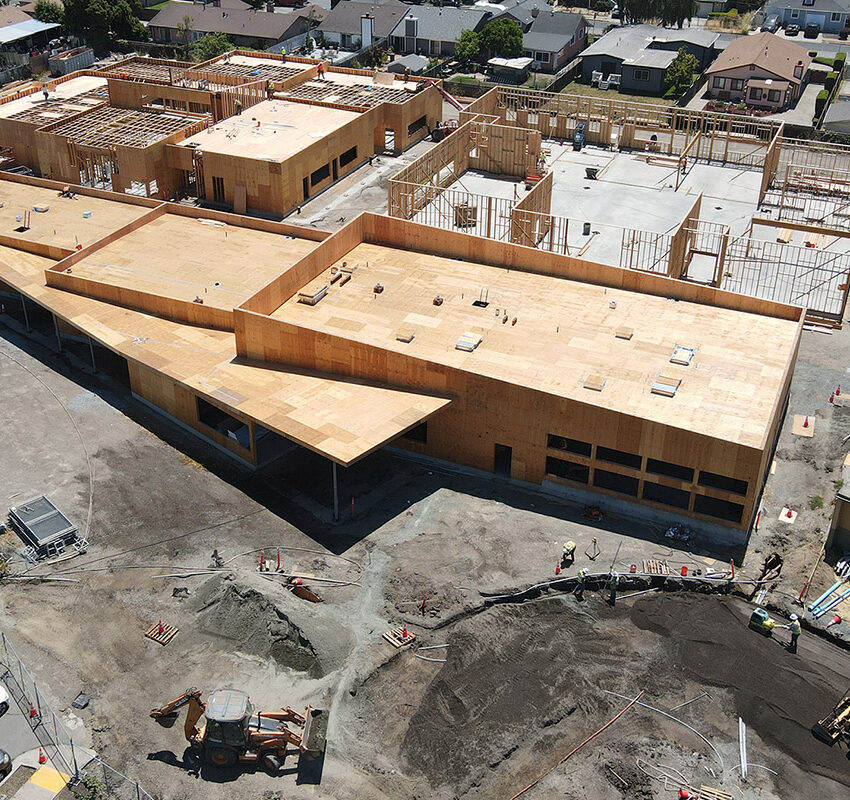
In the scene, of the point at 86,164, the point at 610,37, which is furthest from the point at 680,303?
the point at 610,37

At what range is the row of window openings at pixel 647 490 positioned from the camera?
4619cm

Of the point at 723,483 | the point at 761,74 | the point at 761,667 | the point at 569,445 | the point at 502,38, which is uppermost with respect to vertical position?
the point at 502,38

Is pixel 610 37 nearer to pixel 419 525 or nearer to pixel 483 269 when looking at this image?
pixel 483 269

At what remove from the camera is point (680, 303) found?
5550 centimetres

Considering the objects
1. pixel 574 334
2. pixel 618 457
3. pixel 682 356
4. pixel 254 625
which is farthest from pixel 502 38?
pixel 254 625

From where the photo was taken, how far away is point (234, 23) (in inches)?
4936

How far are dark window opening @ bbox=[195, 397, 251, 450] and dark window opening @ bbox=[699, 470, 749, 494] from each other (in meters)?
22.7

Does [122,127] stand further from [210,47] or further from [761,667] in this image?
[761,667]

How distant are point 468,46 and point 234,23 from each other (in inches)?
1227

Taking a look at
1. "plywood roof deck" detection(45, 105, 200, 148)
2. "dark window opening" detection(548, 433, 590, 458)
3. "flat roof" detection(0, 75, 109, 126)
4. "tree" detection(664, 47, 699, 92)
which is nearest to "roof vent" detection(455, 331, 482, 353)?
"dark window opening" detection(548, 433, 590, 458)

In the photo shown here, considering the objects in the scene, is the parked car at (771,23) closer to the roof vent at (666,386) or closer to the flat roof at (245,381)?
the flat roof at (245,381)

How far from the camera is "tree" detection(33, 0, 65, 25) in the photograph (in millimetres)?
126562

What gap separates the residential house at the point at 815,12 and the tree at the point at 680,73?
30042 millimetres

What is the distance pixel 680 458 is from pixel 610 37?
9222 cm
